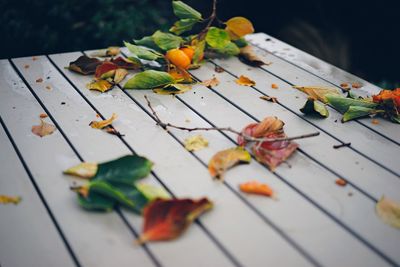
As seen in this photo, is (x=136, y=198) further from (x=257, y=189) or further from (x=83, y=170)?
(x=257, y=189)

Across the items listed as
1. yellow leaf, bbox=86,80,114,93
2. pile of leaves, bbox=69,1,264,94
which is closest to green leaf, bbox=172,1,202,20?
pile of leaves, bbox=69,1,264,94

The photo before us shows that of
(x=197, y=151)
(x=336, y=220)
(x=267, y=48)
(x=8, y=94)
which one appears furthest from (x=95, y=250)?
(x=267, y=48)

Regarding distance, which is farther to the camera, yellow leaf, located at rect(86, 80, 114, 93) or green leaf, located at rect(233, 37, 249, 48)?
green leaf, located at rect(233, 37, 249, 48)

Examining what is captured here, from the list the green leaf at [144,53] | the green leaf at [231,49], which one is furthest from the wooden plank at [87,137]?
the green leaf at [231,49]

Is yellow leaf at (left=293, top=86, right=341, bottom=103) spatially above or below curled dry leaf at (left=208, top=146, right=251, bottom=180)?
above

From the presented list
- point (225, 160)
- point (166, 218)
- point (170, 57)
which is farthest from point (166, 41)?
point (166, 218)

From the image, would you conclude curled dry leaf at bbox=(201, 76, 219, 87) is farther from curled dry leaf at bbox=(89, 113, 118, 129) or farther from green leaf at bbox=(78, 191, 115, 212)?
green leaf at bbox=(78, 191, 115, 212)
